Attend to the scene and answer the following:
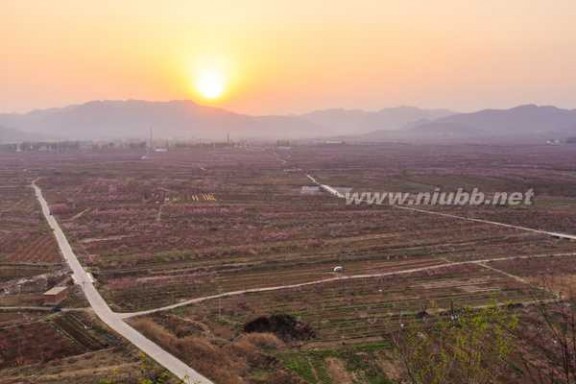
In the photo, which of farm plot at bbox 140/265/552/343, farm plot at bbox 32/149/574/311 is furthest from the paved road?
farm plot at bbox 140/265/552/343

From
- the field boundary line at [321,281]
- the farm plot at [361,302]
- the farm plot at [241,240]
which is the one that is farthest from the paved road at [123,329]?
the farm plot at [361,302]

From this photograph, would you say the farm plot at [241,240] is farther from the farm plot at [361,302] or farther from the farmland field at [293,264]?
the farm plot at [361,302]

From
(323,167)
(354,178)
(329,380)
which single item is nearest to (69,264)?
(329,380)

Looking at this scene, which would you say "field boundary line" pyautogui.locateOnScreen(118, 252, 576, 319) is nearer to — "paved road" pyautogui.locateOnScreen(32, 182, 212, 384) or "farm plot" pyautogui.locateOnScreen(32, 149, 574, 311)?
"farm plot" pyautogui.locateOnScreen(32, 149, 574, 311)

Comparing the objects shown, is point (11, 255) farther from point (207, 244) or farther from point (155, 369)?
point (155, 369)

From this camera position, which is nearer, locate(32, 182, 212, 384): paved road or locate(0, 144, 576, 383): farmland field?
locate(32, 182, 212, 384): paved road

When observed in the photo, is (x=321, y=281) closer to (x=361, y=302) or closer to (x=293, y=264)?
(x=361, y=302)

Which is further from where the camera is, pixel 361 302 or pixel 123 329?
pixel 361 302

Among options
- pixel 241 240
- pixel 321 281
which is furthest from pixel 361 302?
pixel 241 240

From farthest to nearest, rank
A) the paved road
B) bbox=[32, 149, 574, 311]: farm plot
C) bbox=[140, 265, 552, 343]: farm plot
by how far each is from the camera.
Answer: bbox=[32, 149, 574, 311]: farm plot, bbox=[140, 265, 552, 343]: farm plot, the paved road

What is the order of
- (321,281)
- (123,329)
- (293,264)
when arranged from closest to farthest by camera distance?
(123,329) → (321,281) → (293,264)
